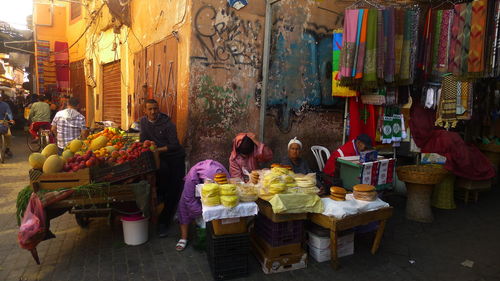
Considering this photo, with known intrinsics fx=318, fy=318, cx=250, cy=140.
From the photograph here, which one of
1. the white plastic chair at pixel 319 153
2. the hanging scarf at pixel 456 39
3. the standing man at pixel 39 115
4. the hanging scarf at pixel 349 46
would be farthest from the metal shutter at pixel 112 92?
the hanging scarf at pixel 456 39

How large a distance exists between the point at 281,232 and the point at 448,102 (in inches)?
165

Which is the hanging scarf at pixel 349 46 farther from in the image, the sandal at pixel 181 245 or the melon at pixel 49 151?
the melon at pixel 49 151

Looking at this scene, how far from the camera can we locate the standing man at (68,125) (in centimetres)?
620

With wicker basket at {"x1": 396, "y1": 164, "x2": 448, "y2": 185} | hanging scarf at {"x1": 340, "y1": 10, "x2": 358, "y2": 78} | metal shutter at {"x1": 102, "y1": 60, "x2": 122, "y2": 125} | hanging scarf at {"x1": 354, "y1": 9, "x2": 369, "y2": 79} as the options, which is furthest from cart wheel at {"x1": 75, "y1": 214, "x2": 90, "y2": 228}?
metal shutter at {"x1": 102, "y1": 60, "x2": 122, "y2": 125}

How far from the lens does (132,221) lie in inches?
154

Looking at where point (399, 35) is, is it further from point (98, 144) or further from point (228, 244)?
point (98, 144)

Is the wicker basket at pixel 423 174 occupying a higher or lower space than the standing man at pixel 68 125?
lower

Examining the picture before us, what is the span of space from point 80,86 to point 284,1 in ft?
35.3

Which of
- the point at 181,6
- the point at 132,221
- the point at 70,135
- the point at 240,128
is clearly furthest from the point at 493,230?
the point at 70,135

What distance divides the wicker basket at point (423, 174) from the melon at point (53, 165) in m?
4.81

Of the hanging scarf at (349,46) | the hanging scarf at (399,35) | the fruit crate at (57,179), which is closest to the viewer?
the fruit crate at (57,179)

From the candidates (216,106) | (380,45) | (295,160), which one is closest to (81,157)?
(216,106)

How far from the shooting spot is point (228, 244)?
3270mm

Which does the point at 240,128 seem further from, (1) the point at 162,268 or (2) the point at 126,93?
(2) the point at 126,93
